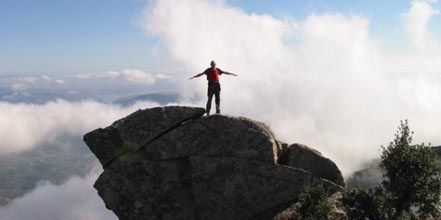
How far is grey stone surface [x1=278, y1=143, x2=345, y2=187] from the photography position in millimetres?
39312

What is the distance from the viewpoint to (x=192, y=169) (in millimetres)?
37781

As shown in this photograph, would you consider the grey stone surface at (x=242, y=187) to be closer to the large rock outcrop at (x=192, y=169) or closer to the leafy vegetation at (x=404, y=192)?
the large rock outcrop at (x=192, y=169)

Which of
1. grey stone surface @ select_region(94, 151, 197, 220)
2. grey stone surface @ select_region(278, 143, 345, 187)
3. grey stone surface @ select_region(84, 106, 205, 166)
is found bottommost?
grey stone surface @ select_region(94, 151, 197, 220)

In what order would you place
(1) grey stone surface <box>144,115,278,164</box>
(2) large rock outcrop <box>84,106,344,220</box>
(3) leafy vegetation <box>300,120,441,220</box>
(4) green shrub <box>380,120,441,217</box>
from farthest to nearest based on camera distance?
(1) grey stone surface <box>144,115,278,164</box>, (2) large rock outcrop <box>84,106,344,220</box>, (4) green shrub <box>380,120,441,217</box>, (3) leafy vegetation <box>300,120,441,220</box>

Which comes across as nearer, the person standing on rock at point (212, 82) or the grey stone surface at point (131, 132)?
the grey stone surface at point (131, 132)

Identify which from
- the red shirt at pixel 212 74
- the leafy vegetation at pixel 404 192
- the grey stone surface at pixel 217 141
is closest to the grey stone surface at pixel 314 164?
the grey stone surface at pixel 217 141

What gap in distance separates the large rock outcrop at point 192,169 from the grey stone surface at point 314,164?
21 centimetres

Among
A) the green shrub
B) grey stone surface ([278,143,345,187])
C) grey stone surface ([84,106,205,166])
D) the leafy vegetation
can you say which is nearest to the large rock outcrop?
grey stone surface ([84,106,205,166])

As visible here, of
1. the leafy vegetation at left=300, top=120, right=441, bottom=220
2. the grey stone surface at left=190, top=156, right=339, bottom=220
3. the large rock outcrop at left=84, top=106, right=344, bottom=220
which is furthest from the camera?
the large rock outcrop at left=84, top=106, right=344, bottom=220

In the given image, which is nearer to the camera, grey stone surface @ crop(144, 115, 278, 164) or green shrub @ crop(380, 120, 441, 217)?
green shrub @ crop(380, 120, 441, 217)

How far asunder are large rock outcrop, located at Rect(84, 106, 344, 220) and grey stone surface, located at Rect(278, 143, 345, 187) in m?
0.21

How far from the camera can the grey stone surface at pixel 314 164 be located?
3931cm

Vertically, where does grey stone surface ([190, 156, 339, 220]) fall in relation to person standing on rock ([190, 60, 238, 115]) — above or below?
below

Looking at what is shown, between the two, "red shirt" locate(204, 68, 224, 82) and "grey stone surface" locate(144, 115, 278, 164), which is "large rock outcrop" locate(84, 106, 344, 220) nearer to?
"grey stone surface" locate(144, 115, 278, 164)
